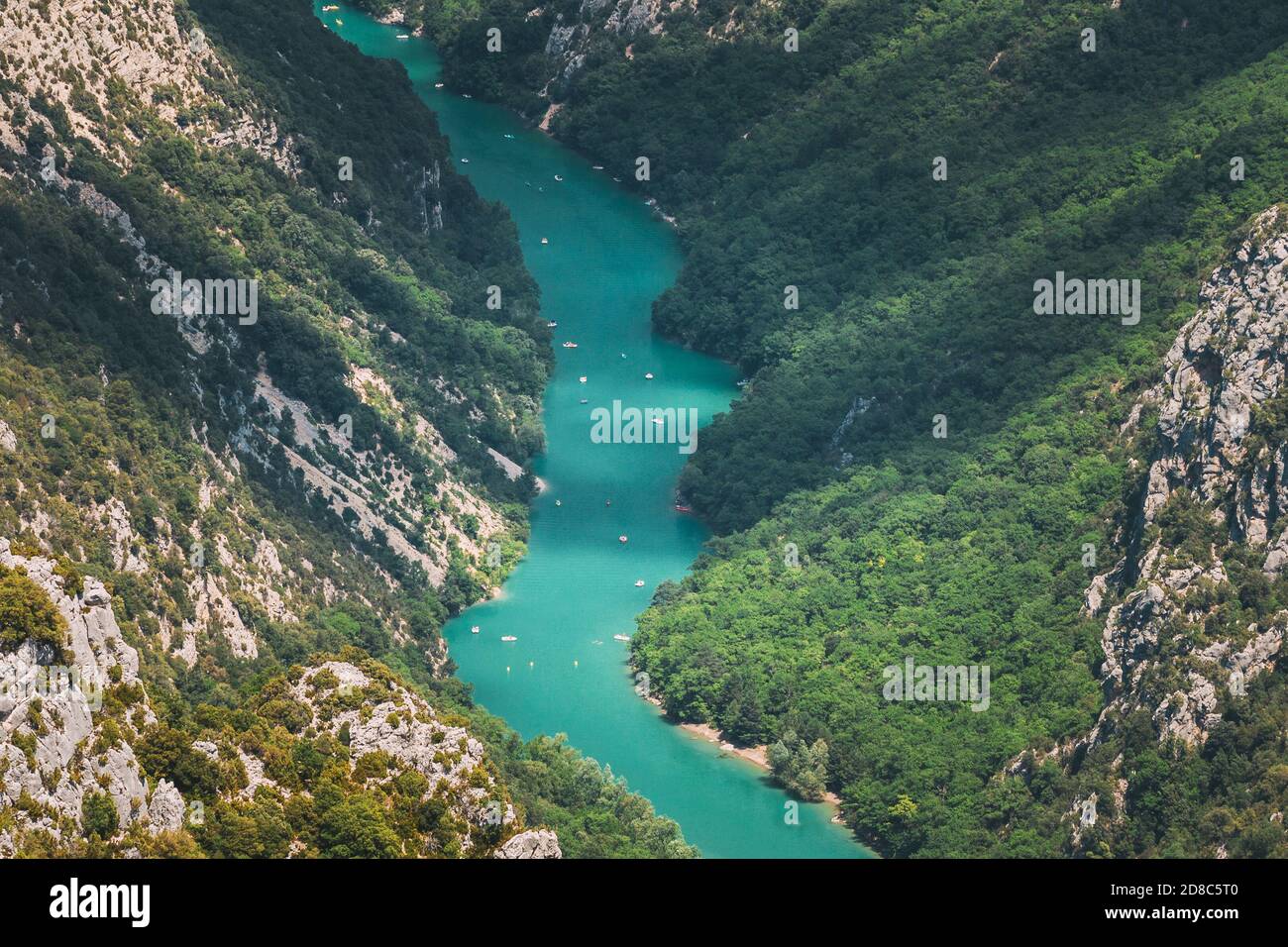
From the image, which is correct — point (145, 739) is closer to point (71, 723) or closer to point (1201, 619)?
point (71, 723)

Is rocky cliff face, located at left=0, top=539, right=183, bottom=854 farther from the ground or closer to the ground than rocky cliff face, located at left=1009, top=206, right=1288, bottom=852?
farther from the ground

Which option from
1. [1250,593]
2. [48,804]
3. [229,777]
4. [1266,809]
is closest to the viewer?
[48,804]

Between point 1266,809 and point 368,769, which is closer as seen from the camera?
point 368,769

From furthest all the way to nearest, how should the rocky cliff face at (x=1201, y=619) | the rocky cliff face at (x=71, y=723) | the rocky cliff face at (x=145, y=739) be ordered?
the rocky cliff face at (x=1201, y=619) < the rocky cliff face at (x=145, y=739) < the rocky cliff face at (x=71, y=723)

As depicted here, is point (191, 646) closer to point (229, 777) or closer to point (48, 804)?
point (229, 777)

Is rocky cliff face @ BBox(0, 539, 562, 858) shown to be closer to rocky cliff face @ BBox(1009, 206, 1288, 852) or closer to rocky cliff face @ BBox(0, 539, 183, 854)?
rocky cliff face @ BBox(0, 539, 183, 854)

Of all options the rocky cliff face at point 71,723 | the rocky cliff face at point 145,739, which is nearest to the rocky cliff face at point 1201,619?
the rocky cliff face at point 145,739

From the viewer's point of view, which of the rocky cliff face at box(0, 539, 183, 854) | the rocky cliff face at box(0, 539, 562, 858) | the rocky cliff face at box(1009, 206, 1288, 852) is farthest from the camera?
the rocky cliff face at box(1009, 206, 1288, 852)

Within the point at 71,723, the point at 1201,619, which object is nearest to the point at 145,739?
the point at 71,723

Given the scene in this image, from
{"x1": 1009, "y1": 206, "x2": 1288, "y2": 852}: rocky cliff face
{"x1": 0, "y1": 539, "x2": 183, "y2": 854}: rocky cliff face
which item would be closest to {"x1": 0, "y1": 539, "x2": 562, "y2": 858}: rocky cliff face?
{"x1": 0, "y1": 539, "x2": 183, "y2": 854}: rocky cliff face

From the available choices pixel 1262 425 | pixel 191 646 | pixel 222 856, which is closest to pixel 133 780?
pixel 222 856

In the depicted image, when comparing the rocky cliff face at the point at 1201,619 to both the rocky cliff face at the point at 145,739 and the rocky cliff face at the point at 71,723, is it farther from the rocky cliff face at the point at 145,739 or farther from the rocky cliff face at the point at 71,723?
the rocky cliff face at the point at 71,723
